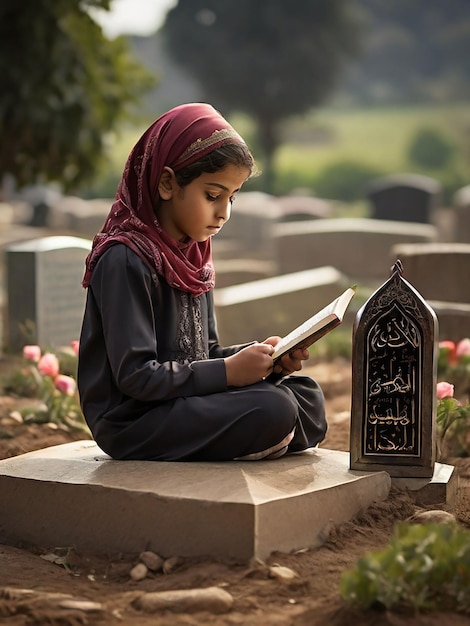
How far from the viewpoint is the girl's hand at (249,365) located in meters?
3.47

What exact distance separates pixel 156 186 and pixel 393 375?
99 cm

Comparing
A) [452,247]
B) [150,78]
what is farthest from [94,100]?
[452,247]

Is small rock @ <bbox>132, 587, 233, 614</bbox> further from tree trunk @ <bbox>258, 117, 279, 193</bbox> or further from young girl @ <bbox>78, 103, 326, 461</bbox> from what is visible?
tree trunk @ <bbox>258, 117, 279, 193</bbox>

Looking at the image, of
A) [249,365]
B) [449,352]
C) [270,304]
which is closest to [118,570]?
[249,365]

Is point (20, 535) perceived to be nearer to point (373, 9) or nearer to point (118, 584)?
point (118, 584)

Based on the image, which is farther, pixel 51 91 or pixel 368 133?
pixel 368 133

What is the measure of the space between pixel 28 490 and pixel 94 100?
9087 mm

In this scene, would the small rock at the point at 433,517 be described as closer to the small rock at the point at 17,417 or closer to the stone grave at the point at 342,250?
the small rock at the point at 17,417

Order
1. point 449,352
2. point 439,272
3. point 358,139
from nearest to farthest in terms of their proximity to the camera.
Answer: point 449,352 < point 439,272 < point 358,139

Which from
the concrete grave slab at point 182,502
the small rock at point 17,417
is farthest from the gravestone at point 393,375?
the small rock at point 17,417

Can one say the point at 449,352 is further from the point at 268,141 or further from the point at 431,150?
the point at 431,150

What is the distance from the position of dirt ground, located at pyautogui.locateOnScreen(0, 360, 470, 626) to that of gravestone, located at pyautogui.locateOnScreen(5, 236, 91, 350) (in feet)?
13.5

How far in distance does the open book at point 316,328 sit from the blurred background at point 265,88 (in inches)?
334

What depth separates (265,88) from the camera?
3528cm
